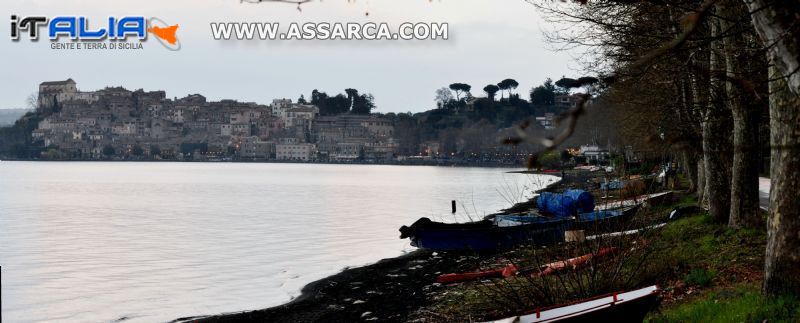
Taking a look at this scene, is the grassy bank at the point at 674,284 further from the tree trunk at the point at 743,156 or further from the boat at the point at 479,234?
the boat at the point at 479,234

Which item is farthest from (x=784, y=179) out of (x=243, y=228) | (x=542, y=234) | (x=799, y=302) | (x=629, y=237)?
(x=243, y=228)

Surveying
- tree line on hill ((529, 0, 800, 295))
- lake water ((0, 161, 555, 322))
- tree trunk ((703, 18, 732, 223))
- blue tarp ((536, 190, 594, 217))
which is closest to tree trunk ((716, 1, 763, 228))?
tree line on hill ((529, 0, 800, 295))

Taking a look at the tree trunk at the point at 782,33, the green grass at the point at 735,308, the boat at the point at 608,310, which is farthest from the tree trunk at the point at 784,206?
the tree trunk at the point at 782,33

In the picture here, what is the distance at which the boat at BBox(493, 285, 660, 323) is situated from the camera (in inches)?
404

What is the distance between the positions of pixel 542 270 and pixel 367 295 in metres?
8.08

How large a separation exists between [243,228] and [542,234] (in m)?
23.8

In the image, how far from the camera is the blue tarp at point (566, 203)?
32.8 meters

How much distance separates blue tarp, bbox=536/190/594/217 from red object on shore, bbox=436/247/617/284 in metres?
12.9

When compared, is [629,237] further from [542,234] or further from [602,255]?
[542,234]

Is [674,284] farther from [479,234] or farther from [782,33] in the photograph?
[479,234]

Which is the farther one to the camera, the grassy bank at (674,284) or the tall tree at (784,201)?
the grassy bank at (674,284)

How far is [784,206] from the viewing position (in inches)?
417

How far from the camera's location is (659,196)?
32406mm

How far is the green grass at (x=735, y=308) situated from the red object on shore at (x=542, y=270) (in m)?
1.40
